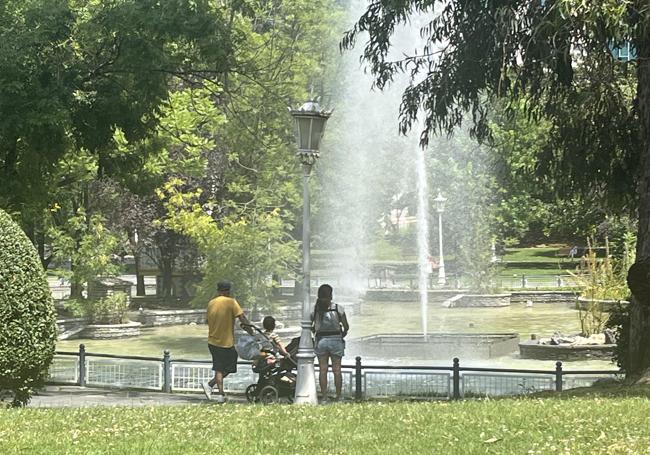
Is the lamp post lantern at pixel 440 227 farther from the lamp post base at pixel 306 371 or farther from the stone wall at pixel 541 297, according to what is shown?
the lamp post base at pixel 306 371

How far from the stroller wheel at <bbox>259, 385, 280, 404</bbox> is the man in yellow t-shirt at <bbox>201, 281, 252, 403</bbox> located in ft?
1.81

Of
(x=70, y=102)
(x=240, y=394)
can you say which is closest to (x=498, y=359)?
(x=240, y=394)

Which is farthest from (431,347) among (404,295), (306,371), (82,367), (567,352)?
(404,295)

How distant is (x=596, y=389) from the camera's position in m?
12.6

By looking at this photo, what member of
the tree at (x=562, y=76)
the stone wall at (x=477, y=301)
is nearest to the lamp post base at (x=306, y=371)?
the tree at (x=562, y=76)

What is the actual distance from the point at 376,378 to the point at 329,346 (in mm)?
3281

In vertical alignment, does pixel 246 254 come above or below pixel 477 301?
above

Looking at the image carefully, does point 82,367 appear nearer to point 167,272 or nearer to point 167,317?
point 167,317

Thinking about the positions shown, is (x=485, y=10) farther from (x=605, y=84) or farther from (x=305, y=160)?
(x=305, y=160)

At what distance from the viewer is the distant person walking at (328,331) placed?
1432 cm

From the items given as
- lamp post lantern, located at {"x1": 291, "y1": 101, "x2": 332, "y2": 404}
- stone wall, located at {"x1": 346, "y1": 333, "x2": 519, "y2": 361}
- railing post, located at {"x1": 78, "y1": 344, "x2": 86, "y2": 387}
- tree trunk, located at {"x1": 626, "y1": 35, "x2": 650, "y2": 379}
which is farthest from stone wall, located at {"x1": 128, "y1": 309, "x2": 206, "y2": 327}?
tree trunk, located at {"x1": 626, "y1": 35, "x2": 650, "y2": 379}

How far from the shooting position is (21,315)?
1098cm

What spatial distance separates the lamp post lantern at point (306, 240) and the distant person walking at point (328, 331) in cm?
65

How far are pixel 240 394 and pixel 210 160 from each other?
→ 23505mm
